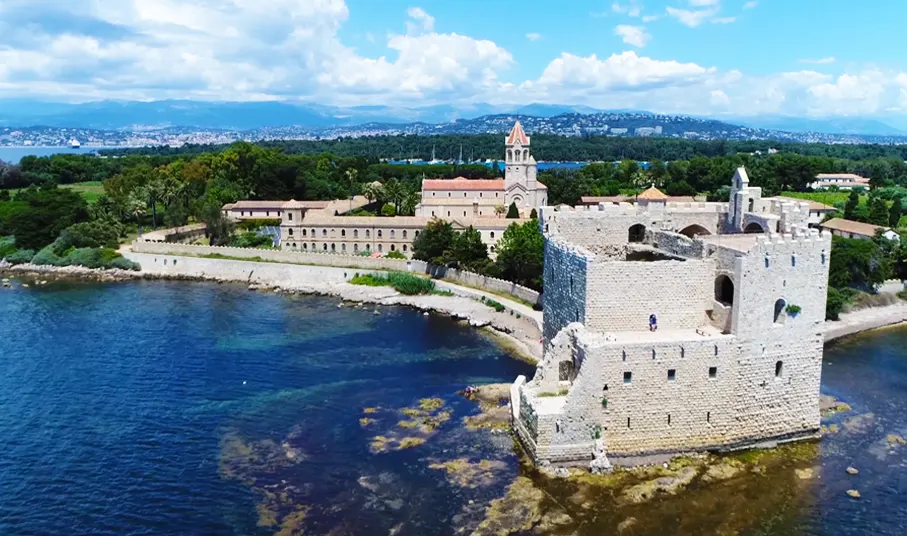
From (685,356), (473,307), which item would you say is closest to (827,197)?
(473,307)

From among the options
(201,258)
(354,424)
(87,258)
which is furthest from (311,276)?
(354,424)

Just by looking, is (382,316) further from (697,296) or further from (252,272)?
(697,296)

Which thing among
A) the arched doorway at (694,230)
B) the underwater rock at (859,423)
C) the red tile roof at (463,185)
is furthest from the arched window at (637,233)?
the red tile roof at (463,185)

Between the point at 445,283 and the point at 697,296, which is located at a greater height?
the point at 697,296

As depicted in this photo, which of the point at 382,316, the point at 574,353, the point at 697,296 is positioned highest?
the point at 697,296

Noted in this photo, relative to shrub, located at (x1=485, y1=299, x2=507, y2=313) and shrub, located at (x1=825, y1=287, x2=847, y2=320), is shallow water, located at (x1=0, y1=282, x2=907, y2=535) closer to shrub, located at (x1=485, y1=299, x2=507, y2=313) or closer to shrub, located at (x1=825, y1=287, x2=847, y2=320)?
→ shrub, located at (x1=825, y1=287, x2=847, y2=320)

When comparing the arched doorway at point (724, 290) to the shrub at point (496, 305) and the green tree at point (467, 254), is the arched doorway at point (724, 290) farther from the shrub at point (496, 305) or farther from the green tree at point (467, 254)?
the green tree at point (467, 254)

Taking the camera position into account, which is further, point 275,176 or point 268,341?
point 275,176
